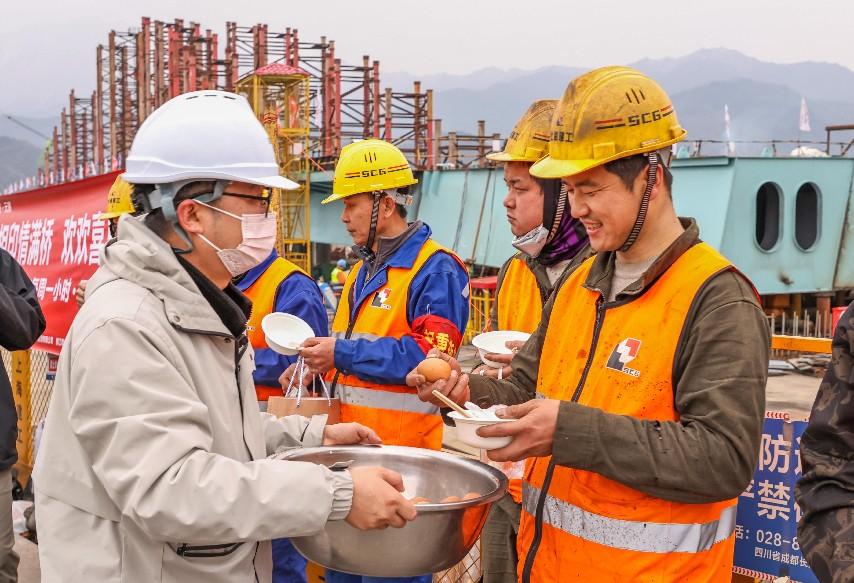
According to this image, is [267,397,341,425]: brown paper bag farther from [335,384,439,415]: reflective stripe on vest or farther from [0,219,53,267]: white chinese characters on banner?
[0,219,53,267]: white chinese characters on banner

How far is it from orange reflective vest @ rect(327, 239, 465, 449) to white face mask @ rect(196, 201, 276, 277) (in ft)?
6.81

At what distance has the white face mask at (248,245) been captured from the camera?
243 cm

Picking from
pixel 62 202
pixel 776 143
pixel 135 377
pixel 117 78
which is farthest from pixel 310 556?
pixel 117 78

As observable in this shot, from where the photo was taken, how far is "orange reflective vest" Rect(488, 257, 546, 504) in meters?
4.21

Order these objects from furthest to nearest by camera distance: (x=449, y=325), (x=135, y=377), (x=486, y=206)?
Result: (x=486, y=206)
(x=449, y=325)
(x=135, y=377)

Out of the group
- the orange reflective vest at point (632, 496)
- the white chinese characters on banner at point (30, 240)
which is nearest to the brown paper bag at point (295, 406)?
the orange reflective vest at point (632, 496)

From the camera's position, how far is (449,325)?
4445 millimetres

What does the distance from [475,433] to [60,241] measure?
18.8 feet

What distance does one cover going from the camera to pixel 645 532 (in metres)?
2.35

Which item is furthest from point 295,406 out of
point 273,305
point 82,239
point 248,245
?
point 82,239

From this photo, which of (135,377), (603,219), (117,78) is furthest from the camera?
(117,78)

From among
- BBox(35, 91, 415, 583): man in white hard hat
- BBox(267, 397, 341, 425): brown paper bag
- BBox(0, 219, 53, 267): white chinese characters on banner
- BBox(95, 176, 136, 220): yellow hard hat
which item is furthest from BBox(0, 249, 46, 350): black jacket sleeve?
BBox(35, 91, 415, 583): man in white hard hat

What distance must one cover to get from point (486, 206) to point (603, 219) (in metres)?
18.8

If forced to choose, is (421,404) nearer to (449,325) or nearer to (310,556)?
(449,325)
